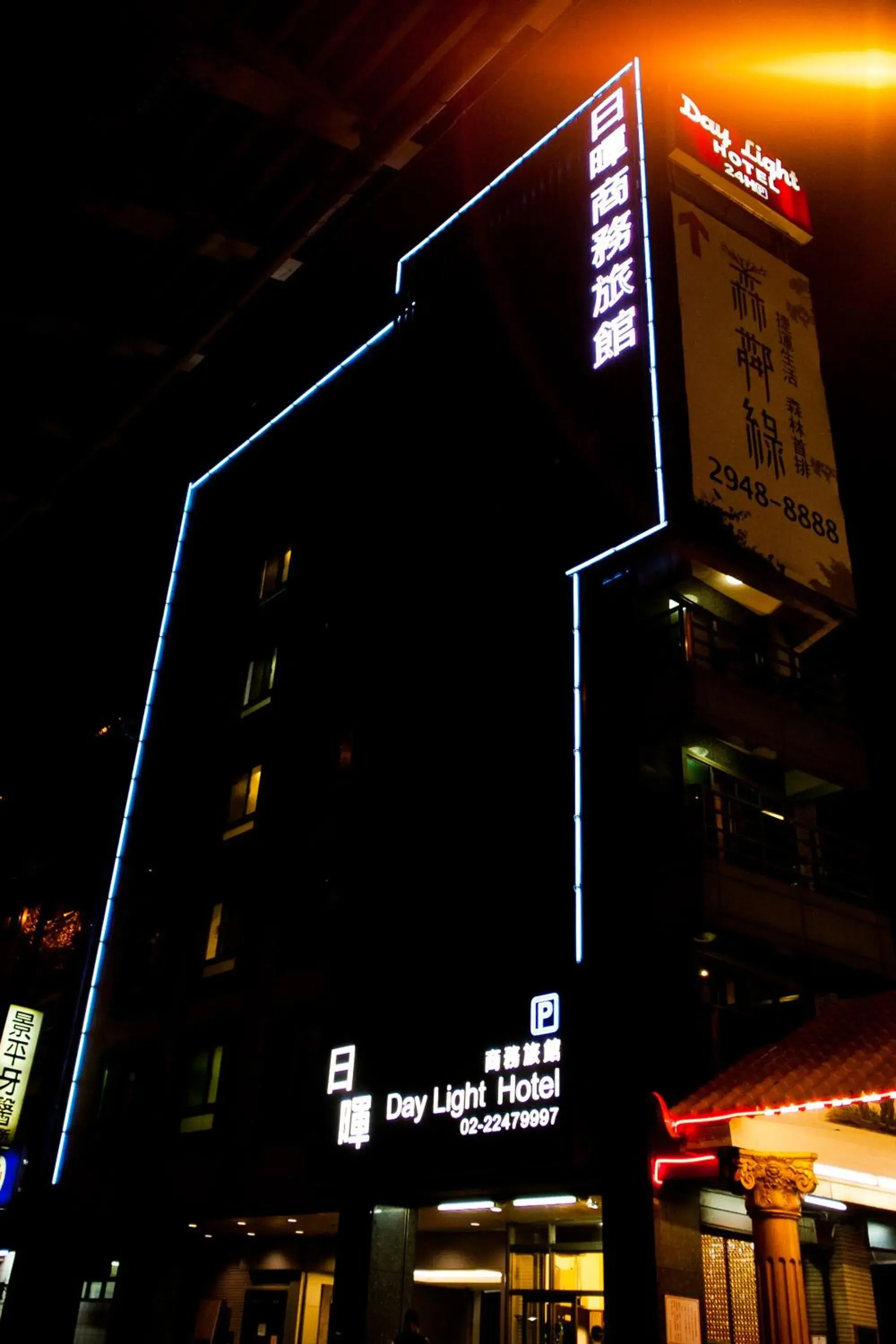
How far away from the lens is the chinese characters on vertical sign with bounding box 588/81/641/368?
18047mm

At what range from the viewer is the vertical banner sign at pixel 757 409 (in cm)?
1670

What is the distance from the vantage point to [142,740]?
87.5 ft

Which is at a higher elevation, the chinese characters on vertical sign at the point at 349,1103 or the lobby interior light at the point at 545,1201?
the chinese characters on vertical sign at the point at 349,1103

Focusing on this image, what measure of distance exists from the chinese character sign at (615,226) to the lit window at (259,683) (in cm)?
1177

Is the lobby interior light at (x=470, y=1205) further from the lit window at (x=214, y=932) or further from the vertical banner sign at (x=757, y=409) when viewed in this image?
the vertical banner sign at (x=757, y=409)

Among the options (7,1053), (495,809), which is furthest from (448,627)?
(7,1053)

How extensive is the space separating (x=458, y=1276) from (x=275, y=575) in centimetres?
1695

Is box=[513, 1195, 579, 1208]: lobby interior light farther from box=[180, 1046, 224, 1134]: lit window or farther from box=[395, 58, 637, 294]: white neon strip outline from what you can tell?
box=[395, 58, 637, 294]: white neon strip outline

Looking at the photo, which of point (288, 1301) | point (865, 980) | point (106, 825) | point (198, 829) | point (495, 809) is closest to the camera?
point (865, 980)

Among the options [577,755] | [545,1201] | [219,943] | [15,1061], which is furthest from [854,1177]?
[15,1061]

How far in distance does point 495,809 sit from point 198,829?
9766 millimetres

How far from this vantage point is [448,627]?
2164 cm

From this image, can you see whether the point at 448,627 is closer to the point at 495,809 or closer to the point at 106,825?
the point at 495,809

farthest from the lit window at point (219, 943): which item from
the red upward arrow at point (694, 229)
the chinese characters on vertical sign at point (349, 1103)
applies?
the red upward arrow at point (694, 229)
